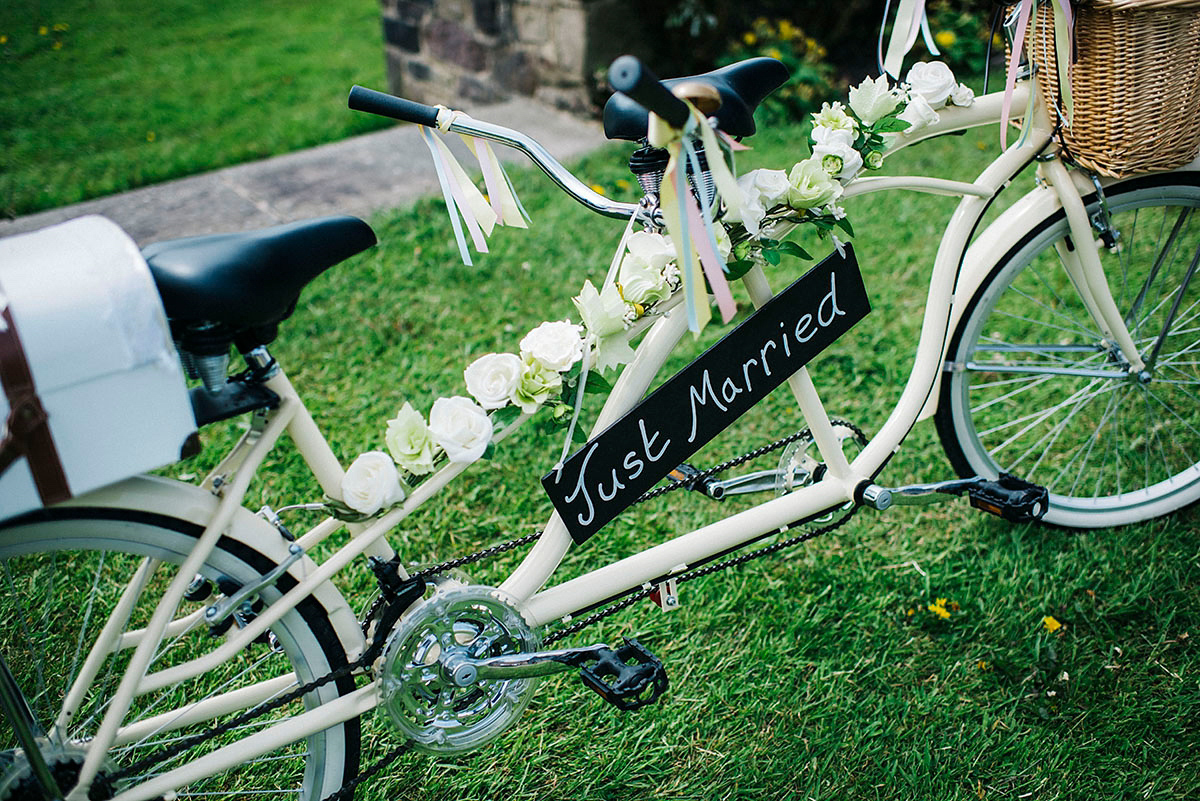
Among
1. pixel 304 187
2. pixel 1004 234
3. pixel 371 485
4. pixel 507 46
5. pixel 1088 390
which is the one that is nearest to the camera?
pixel 371 485

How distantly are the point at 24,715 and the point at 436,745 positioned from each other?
619 millimetres

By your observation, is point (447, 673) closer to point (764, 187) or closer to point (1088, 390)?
point (764, 187)

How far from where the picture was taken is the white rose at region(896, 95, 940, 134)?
5.13 ft

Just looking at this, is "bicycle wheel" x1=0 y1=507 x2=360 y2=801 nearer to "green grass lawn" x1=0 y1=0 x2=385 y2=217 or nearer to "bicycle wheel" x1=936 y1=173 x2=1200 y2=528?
"bicycle wheel" x1=936 y1=173 x2=1200 y2=528

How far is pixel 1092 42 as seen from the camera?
1.64 m

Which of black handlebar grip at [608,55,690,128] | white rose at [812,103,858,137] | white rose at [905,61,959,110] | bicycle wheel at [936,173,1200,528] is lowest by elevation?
bicycle wheel at [936,173,1200,528]

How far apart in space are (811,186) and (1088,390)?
135cm

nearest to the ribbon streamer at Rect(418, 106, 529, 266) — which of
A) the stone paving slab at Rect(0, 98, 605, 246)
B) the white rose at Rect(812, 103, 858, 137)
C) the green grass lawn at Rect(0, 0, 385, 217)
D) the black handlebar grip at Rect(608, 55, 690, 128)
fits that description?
the black handlebar grip at Rect(608, 55, 690, 128)

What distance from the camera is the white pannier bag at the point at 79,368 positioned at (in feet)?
3.32

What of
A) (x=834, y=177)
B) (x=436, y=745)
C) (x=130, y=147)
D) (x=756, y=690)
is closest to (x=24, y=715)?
(x=436, y=745)

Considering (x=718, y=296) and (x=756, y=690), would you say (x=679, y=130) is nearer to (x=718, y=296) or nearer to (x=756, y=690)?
(x=718, y=296)

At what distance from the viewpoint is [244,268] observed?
1.18 meters

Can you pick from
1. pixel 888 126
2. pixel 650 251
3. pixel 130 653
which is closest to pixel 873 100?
pixel 888 126

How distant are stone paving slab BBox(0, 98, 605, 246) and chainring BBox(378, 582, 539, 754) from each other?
279 cm
